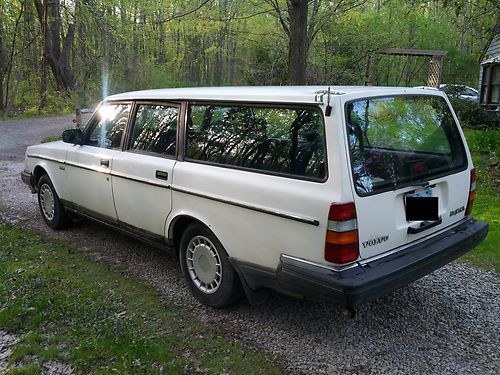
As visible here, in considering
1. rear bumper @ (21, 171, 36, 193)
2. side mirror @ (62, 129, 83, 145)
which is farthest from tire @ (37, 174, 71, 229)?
side mirror @ (62, 129, 83, 145)

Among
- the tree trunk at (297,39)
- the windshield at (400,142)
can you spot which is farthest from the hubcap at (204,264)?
the tree trunk at (297,39)

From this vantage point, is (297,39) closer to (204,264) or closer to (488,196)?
(488,196)

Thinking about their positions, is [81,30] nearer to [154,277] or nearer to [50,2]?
[50,2]

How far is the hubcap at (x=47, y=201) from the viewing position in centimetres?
580

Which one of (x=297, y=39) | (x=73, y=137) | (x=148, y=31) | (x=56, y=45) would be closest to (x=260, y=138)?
(x=73, y=137)

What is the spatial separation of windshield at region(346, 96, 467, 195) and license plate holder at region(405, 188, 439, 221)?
0.11m

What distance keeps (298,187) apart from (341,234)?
42 centimetres

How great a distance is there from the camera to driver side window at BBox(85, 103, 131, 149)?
15.6 ft

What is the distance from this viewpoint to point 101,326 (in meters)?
3.56

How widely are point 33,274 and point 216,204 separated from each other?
2.09 meters

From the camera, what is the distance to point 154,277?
4516 millimetres

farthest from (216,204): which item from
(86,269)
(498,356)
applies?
(498,356)

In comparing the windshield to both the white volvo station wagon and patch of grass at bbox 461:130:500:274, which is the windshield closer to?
the white volvo station wagon

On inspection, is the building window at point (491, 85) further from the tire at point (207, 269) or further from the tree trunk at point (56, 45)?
the tire at point (207, 269)
